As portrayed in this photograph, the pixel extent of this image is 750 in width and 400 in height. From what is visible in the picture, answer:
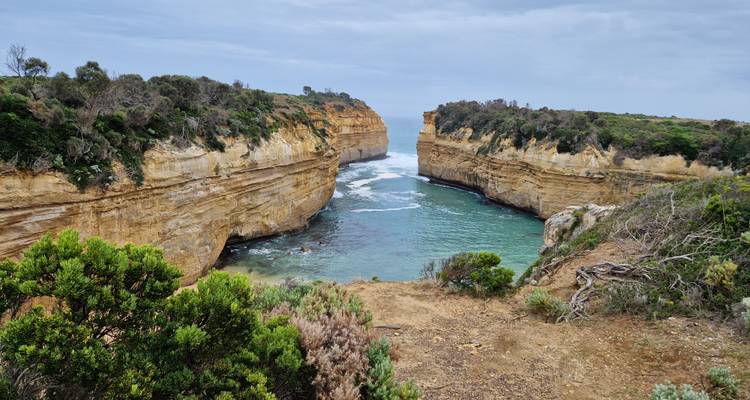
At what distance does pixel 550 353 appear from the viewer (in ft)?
21.5

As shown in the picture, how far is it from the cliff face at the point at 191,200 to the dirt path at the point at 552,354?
11.0 meters

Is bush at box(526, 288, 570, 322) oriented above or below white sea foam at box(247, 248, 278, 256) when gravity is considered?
above

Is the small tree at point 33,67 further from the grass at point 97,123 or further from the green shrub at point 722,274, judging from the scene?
the green shrub at point 722,274

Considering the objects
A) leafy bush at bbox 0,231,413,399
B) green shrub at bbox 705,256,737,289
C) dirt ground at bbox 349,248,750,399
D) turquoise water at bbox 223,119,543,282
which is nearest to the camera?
leafy bush at bbox 0,231,413,399

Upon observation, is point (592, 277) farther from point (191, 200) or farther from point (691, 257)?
point (191, 200)

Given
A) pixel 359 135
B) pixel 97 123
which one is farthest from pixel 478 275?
pixel 359 135

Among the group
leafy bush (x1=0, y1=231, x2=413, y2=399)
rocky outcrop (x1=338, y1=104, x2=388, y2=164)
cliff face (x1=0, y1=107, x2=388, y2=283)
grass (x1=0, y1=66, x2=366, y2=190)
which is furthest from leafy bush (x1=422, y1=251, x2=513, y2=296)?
rocky outcrop (x1=338, y1=104, x2=388, y2=164)

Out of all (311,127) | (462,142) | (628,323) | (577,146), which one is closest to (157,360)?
(628,323)

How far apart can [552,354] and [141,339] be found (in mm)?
5600

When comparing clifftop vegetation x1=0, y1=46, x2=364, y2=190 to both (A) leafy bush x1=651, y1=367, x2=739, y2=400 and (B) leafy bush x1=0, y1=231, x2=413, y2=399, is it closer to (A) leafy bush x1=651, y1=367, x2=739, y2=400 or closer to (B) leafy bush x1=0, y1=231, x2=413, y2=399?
(B) leafy bush x1=0, y1=231, x2=413, y2=399

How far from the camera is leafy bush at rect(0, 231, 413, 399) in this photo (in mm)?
3447

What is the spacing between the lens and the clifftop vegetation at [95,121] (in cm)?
1295

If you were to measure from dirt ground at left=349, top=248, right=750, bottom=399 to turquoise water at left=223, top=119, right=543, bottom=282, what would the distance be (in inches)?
472

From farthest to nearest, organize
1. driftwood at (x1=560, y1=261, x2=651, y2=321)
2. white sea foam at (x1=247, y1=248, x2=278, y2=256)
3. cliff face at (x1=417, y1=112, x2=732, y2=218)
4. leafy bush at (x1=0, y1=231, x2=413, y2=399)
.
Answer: cliff face at (x1=417, y1=112, x2=732, y2=218) → white sea foam at (x1=247, y1=248, x2=278, y2=256) → driftwood at (x1=560, y1=261, x2=651, y2=321) → leafy bush at (x1=0, y1=231, x2=413, y2=399)
